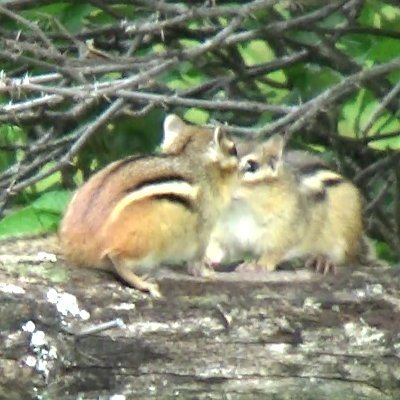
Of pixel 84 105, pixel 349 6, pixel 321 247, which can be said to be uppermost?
pixel 349 6

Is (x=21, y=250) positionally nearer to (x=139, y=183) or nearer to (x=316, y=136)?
(x=139, y=183)

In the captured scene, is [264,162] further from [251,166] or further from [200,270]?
[200,270]

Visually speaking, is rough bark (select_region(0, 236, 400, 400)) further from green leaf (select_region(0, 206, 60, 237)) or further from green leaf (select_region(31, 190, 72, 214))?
green leaf (select_region(31, 190, 72, 214))

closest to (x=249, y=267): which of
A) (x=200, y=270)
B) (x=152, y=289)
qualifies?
(x=200, y=270)

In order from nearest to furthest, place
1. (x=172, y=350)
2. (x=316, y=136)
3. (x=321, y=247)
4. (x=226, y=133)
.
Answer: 1. (x=172, y=350)
2. (x=226, y=133)
3. (x=321, y=247)
4. (x=316, y=136)

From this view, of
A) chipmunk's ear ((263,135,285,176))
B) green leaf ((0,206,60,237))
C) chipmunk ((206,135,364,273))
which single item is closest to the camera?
green leaf ((0,206,60,237))

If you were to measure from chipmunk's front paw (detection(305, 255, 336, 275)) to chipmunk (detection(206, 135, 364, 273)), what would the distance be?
13 cm

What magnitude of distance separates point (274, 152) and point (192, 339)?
1014mm

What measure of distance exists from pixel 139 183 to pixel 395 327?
2.28 feet

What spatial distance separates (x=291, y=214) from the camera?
14.1 feet

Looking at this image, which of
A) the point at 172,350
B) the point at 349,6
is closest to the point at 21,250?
the point at 172,350

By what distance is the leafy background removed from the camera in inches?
157

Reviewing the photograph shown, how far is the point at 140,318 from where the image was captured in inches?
129

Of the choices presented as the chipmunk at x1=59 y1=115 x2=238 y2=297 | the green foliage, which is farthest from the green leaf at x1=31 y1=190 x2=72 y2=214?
the chipmunk at x1=59 y1=115 x2=238 y2=297
